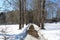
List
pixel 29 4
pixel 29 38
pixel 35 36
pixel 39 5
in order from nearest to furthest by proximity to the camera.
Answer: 1. pixel 29 38
2. pixel 35 36
3. pixel 39 5
4. pixel 29 4

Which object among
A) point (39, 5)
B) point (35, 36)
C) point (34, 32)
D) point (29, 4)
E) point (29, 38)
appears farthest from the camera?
point (29, 4)

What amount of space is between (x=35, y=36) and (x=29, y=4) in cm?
1541

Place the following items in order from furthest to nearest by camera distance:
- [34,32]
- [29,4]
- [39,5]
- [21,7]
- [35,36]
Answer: [29,4], [21,7], [39,5], [34,32], [35,36]

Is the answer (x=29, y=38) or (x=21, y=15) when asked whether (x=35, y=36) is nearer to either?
(x=29, y=38)

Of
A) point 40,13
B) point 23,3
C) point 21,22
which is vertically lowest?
point 21,22

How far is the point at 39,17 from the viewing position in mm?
16250

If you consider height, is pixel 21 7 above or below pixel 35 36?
above

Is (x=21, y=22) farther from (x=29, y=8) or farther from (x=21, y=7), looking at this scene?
(x=29, y=8)

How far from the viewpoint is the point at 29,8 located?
2381cm

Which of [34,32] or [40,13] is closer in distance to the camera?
[34,32]

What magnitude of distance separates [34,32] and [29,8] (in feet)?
50.6

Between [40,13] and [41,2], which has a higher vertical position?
[41,2]

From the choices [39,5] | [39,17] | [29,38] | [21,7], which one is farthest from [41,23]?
[29,38]

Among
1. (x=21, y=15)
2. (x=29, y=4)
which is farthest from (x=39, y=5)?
(x=29, y=4)
